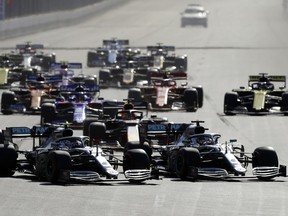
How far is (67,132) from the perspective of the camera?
27672 mm

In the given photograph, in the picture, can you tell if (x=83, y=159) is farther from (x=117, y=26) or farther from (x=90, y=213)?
(x=117, y=26)

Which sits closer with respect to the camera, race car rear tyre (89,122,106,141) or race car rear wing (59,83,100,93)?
race car rear tyre (89,122,106,141)

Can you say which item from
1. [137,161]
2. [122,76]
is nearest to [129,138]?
[137,161]

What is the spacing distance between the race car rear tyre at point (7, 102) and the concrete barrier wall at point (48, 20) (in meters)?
42.1

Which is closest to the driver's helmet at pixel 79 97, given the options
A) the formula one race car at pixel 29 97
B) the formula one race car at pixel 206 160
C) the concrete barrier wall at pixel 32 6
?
the formula one race car at pixel 29 97

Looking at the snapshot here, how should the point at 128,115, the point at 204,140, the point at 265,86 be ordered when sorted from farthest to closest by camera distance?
the point at 265,86 → the point at 128,115 → the point at 204,140

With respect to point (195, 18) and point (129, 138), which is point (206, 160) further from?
point (195, 18)

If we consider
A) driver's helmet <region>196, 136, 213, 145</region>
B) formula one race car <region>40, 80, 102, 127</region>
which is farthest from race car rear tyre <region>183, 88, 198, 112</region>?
driver's helmet <region>196, 136, 213, 145</region>

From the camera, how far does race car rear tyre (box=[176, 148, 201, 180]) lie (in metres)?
27.0

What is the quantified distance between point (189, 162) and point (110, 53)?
40.5 meters

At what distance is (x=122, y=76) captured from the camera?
5728 cm

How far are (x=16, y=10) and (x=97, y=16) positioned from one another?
34021 millimetres

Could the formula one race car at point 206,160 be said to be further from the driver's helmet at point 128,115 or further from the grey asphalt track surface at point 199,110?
the driver's helmet at point 128,115

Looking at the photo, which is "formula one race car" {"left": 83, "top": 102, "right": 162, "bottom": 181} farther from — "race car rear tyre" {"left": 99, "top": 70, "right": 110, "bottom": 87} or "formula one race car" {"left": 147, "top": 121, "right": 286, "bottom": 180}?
"race car rear tyre" {"left": 99, "top": 70, "right": 110, "bottom": 87}
